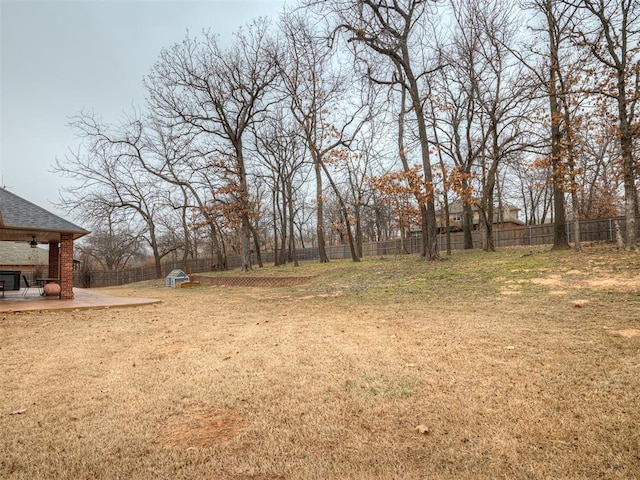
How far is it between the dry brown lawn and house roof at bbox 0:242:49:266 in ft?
82.7

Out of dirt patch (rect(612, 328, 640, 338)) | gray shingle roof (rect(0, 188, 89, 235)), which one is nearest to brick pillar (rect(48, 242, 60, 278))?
gray shingle roof (rect(0, 188, 89, 235))

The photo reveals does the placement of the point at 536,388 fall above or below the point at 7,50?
below

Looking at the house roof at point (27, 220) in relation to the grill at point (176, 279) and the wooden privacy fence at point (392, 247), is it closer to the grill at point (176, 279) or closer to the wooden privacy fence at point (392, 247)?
the grill at point (176, 279)

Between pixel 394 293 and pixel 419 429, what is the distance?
727cm

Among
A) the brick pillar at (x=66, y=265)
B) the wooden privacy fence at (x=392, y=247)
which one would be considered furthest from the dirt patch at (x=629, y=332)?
the wooden privacy fence at (x=392, y=247)

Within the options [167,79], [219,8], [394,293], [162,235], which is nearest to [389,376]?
[394,293]

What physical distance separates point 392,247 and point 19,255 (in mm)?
28881

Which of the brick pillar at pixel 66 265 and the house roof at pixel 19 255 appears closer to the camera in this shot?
the brick pillar at pixel 66 265

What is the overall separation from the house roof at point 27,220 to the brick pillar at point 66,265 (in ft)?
1.09

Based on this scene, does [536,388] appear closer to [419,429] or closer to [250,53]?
[419,429]

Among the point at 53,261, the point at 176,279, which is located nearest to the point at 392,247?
the point at 176,279

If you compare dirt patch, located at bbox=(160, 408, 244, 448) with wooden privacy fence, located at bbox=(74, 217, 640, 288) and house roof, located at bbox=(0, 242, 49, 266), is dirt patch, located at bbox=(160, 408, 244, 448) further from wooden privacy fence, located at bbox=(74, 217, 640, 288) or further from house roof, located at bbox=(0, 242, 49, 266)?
house roof, located at bbox=(0, 242, 49, 266)

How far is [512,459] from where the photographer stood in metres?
2.17

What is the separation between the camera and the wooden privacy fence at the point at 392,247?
19522mm
